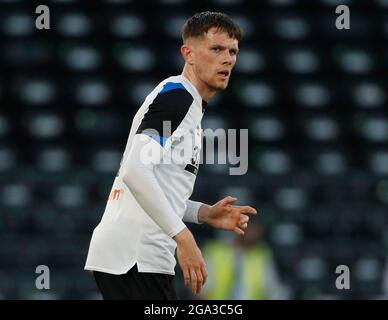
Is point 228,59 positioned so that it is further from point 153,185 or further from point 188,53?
point 153,185

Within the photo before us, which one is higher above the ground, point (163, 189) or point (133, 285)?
point (163, 189)

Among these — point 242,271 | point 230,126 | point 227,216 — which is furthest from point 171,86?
point 230,126

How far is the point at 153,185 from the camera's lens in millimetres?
2820

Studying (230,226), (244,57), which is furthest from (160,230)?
(244,57)

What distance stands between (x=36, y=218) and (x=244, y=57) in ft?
8.58

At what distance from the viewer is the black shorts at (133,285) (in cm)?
298

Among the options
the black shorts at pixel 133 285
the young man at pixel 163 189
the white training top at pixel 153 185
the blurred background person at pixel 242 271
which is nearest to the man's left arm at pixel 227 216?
the young man at pixel 163 189

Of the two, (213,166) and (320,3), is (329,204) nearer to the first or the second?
(213,166)

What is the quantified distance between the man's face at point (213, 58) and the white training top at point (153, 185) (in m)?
0.07

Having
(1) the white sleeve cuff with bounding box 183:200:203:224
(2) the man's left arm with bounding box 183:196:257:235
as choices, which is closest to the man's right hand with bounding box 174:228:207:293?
(2) the man's left arm with bounding box 183:196:257:235

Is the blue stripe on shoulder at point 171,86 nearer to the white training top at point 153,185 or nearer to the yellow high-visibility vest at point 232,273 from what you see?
the white training top at point 153,185

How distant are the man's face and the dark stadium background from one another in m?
3.59

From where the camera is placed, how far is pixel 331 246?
7.20 metres

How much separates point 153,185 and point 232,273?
131 inches
